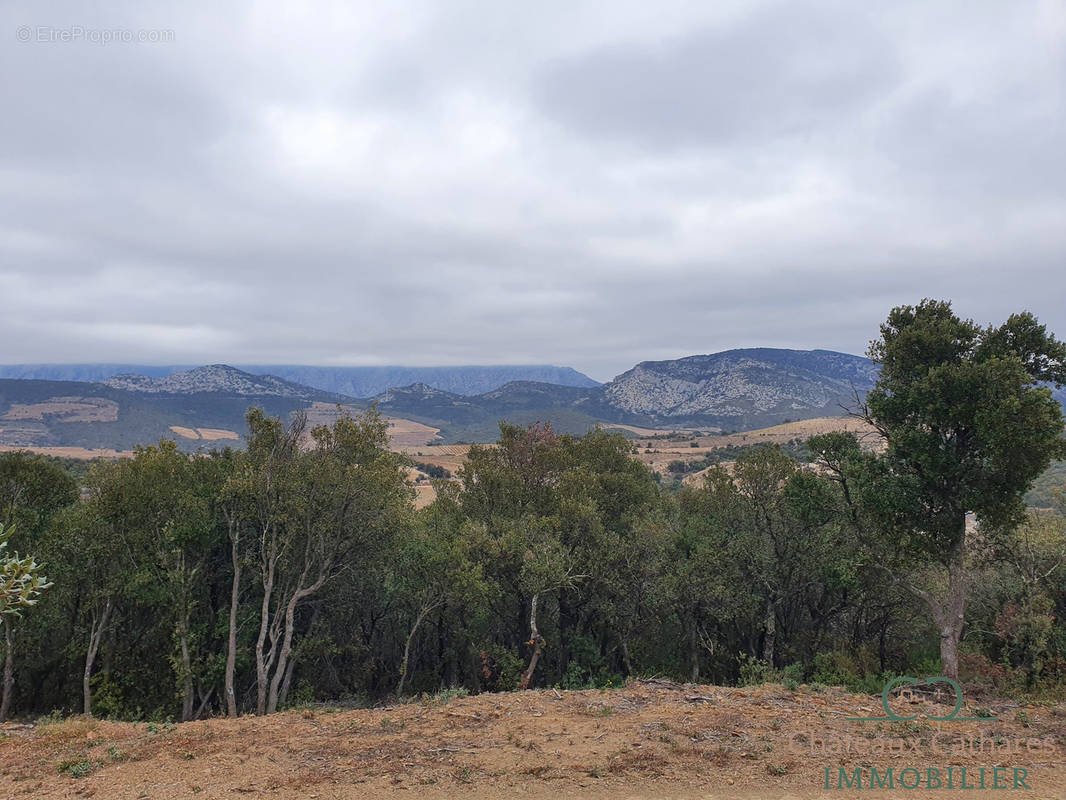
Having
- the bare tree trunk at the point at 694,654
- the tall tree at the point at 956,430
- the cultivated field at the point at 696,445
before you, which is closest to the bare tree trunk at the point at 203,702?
the bare tree trunk at the point at 694,654

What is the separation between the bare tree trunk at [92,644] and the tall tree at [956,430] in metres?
26.7

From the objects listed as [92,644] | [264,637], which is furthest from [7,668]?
[264,637]

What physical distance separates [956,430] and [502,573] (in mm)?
16612

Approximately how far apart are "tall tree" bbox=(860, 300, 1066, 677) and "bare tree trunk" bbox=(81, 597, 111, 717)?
87.7ft

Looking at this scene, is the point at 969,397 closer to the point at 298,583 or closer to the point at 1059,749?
the point at 1059,749

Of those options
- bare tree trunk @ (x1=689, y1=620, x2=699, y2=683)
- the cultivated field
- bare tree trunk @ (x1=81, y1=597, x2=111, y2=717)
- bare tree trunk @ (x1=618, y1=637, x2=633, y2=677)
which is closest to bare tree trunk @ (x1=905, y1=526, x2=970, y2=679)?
bare tree trunk @ (x1=689, y1=620, x2=699, y2=683)

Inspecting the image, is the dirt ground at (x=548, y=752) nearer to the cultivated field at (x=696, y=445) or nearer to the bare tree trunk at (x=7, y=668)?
the bare tree trunk at (x=7, y=668)

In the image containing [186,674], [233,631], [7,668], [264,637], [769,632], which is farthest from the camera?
[769,632]

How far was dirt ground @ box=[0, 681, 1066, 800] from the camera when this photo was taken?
8859mm

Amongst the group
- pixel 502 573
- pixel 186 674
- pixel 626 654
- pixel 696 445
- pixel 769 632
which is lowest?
pixel 696 445

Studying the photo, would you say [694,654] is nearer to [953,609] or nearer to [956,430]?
[953,609]

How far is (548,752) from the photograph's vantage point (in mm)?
10031

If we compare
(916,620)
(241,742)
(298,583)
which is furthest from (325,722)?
(916,620)

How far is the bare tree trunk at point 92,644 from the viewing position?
18.9 m
